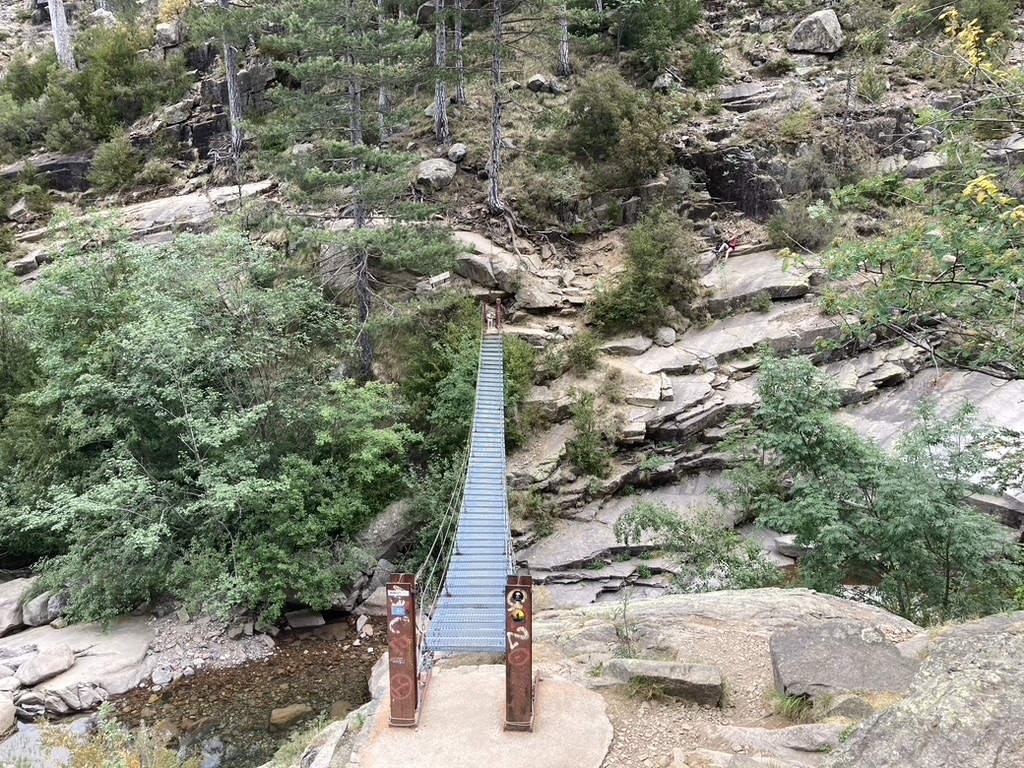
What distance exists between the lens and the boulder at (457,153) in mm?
15773

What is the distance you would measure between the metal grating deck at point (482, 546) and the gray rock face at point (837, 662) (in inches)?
93.7

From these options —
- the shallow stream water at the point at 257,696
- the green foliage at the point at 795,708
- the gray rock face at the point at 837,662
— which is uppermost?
the gray rock face at the point at 837,662

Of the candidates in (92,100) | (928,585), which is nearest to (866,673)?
(928,585)

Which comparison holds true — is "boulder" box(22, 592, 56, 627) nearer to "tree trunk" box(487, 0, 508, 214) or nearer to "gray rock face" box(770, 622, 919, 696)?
"gray rock face" box(770, 622, 919, 696)

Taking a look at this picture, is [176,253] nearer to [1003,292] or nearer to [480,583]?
[480,583]

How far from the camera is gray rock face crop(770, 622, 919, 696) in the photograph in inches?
172

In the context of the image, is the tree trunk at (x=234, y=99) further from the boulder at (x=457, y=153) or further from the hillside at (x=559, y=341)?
the boulder at (x=457, y=153)

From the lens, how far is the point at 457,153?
621 inches

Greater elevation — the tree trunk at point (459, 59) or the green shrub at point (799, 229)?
the tree trunk at point (459, 59)

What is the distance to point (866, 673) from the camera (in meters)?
4.45

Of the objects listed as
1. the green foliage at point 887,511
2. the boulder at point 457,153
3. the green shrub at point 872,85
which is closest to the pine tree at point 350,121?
the boulder at point 457,153

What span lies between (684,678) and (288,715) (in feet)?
18.8

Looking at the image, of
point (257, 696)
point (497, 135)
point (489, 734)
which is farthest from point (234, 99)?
point (489, 734)

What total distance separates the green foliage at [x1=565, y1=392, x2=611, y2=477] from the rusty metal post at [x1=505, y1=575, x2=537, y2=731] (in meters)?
6.43
